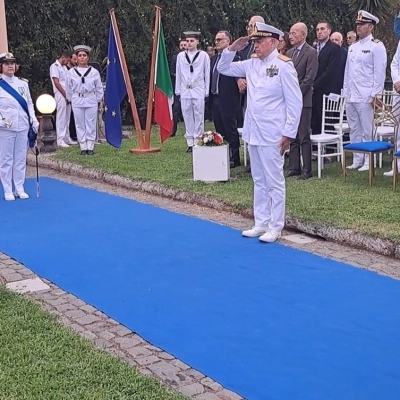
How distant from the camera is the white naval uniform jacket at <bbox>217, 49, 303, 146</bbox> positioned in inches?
244

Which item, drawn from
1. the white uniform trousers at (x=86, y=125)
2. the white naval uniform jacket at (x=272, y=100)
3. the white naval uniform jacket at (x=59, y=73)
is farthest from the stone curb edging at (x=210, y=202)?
the white naval uniform jacket at (x=59, y=73)

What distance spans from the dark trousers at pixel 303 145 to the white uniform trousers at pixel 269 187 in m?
2.20

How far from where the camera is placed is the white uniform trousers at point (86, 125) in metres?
12.1

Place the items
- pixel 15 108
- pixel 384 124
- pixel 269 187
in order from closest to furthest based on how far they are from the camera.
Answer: pixel 269 187
pixel 15 108
pixel 384 124

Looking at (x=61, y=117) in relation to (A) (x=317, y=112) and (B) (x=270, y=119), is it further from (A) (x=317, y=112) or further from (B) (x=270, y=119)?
(B) (x=270, y=119)

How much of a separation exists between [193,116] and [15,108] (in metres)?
3.97

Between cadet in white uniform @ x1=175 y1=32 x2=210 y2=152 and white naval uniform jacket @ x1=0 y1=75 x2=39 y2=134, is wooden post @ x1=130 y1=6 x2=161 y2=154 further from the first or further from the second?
white naval uniform jacket @ x1=0 y1=75 x2=39 y2=134

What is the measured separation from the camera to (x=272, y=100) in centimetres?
632

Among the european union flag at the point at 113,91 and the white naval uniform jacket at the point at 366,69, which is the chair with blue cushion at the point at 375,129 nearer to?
the white naval uniform jacket at the point at 366,69

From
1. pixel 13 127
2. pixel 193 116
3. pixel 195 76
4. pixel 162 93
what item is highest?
pixel 195 76

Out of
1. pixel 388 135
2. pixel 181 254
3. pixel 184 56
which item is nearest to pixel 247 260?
pixel 181 254

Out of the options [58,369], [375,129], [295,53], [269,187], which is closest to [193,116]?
[295,53]

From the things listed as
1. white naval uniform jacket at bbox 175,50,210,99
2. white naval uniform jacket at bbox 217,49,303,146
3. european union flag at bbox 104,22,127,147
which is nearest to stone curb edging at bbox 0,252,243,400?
white naval uniform jacket at bbox 217,49,303,146

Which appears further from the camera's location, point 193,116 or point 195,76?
point 193,116
